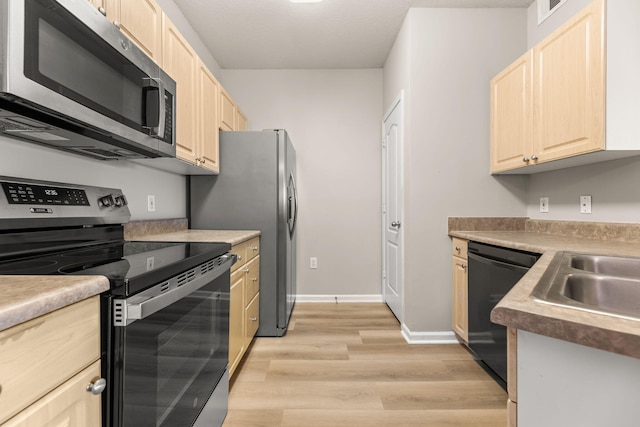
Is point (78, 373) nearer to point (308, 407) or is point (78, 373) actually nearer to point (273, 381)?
point (308, 407)

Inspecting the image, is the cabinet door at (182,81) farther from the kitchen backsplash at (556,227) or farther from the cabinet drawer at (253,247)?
the kitchen backsplash at (556,227)

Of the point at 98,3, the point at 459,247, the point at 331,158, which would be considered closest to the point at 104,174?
the point at 98,3

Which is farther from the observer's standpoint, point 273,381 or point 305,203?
point 305,203

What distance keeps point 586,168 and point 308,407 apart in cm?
→ 218

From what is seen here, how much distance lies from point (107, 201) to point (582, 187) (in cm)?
273

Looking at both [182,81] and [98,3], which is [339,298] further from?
[98,3]

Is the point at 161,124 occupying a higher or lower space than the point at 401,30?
lower

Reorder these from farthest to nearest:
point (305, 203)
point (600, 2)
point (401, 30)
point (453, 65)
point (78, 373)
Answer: point (305, 203) → point (401, 30) → point (453, 65) → point (600, 2) → point (78, 373)

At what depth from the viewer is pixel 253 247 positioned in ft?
8.10

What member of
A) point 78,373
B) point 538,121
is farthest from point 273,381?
point 538,121

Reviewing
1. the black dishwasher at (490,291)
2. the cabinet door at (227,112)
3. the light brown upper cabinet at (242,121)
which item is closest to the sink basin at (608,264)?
the black dishwasher at (490,291)

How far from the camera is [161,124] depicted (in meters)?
1.48

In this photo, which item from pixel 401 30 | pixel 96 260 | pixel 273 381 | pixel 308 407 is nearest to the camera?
pixel 96 260

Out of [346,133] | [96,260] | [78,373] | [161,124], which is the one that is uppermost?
[346,133]
